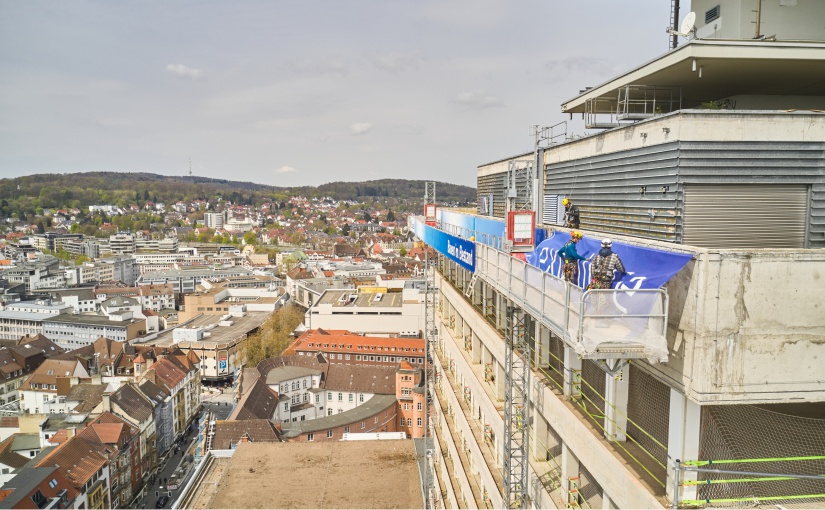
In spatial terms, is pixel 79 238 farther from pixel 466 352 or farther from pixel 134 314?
pixel 466 352

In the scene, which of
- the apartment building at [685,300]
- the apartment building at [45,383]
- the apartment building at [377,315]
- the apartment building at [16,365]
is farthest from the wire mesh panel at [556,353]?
the apartment building at [16,365]

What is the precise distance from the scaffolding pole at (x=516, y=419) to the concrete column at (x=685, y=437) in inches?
127

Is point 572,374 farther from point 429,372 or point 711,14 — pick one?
point 429,372

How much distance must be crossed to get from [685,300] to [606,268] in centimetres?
104

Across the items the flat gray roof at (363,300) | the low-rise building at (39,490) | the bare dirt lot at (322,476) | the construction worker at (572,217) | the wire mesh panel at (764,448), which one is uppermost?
the construction worker at (572,217)

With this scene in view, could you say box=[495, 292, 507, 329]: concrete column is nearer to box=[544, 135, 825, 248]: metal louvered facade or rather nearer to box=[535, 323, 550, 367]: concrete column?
box=[535, 323, 550, 367]: concrete column

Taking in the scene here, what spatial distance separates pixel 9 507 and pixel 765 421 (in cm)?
3476

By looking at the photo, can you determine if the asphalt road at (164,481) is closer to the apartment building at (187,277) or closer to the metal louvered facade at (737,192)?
the metal louvered facade at (737,192)

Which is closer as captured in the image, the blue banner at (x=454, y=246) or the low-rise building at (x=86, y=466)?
the blue banner at (x=454, y=246)

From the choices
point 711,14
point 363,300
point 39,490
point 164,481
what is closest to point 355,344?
point 363,300

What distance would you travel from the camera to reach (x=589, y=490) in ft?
24.7

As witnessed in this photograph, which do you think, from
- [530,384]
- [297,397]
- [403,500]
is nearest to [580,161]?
[530,384]

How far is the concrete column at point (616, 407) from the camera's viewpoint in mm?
6797

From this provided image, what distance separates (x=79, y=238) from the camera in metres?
174
